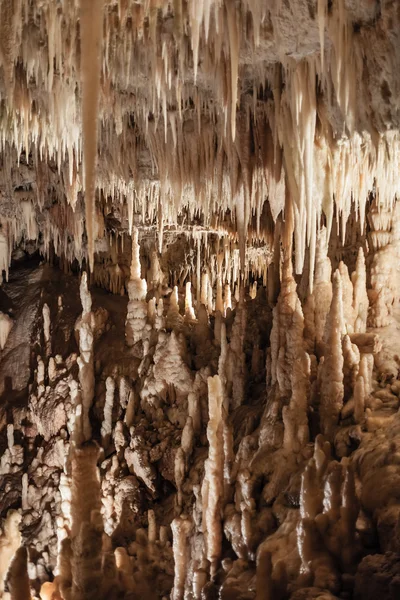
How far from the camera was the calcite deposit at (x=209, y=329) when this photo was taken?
4211 millimetres

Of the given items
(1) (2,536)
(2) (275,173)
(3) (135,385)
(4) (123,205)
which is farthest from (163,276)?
(1) (2,536)

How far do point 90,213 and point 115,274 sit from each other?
368 inches

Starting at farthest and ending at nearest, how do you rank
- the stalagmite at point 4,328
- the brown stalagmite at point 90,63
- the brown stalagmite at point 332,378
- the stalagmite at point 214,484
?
the stalagmite at point 4,328
the brown stalagmite at point 332,378
the stalagmite at point 214,484
the brown stalagmite at point 90,63

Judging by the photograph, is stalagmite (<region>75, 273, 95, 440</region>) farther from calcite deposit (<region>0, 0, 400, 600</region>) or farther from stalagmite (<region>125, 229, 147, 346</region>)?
stalagmite (<region>125, 229, 147, 346</region>)

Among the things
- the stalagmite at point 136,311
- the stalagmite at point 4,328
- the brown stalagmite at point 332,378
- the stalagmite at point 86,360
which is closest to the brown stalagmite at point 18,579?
the brown stalagmite at point 332,378

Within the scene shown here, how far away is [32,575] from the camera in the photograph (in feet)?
27.4

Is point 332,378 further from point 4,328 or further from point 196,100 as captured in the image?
point 4,328

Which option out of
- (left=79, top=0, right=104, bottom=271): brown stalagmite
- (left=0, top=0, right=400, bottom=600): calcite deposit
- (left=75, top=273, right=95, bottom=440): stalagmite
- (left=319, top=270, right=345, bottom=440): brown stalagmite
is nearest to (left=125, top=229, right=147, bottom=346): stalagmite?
(left=0, top=0, right=400, bottom=600): calcite deposit

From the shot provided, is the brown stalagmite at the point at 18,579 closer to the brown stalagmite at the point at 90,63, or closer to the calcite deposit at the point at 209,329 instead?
the calcite deposit at the point at 209,329

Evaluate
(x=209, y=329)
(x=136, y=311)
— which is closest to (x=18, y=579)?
(x=209, y=329)

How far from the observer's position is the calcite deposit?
13.8 feet

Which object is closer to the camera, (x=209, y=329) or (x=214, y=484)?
(x=214, y=484)

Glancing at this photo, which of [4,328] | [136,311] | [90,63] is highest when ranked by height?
[90,63]

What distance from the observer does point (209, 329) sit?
31.4 ft
